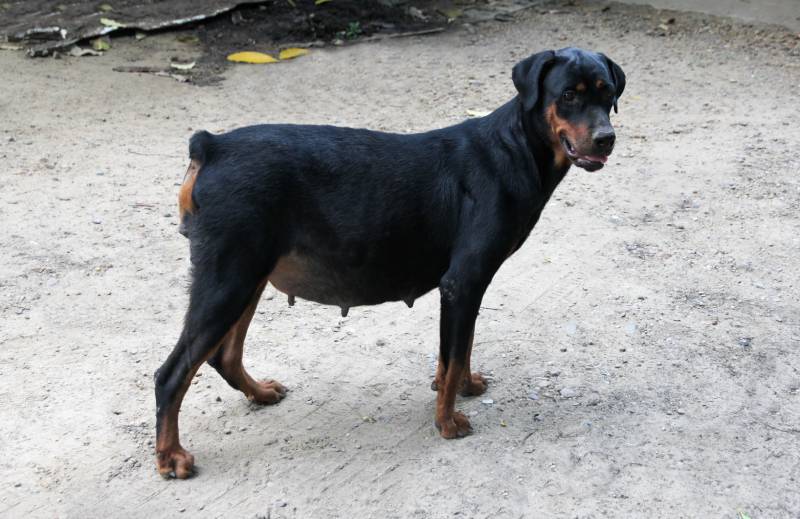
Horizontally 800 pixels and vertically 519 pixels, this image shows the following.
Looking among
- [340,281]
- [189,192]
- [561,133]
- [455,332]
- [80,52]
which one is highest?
[561,133]

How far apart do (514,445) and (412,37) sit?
23.5ft

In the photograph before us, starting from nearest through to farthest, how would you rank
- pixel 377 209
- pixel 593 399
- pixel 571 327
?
pixel 377 209 → pixel 593 399 → pixel 571 327

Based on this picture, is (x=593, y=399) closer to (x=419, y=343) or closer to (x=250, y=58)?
(x=419, y=343)

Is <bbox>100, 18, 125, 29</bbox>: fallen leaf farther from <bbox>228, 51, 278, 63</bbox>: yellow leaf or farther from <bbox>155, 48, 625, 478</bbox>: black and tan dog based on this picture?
<bbox>155, 48, 625, 478</bbox>: black and tan dog

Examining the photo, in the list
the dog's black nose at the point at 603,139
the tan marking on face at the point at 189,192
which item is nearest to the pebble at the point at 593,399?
the dog's black nose at the point at 603,139

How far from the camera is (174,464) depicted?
4.04 m

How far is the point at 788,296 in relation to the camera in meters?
5.65

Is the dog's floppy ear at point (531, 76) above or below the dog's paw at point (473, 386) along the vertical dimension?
above

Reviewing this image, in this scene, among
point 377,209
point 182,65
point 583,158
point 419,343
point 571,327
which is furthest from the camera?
point 182,65

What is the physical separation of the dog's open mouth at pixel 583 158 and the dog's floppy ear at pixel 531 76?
22 cm

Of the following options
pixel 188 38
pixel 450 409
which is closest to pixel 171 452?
pixel 450 409

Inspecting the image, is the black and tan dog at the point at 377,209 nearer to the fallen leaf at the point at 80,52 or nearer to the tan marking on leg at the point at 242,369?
the tan marking on leg at the point at 242,369

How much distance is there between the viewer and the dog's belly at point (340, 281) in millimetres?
4117

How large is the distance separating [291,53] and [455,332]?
6.34 metres
